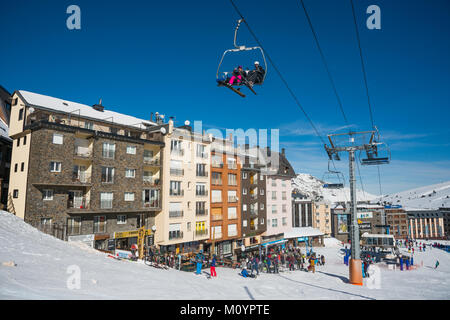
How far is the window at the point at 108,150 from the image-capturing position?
30.8 meters

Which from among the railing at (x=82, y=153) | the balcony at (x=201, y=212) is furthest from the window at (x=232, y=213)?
the railing at (x=82, y=153)

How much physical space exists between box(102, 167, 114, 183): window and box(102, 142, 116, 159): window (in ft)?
4.16

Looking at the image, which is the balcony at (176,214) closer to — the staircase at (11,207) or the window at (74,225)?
the window at (74,225)

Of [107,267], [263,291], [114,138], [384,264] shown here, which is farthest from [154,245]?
[384,264]

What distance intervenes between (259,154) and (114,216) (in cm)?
2974

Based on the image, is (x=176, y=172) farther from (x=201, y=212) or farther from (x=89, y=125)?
(x=89, y=125)

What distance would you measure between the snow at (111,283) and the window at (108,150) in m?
9.54

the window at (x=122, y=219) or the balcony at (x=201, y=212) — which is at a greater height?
the balcony at (x=201, y=212)

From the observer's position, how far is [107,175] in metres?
31.0

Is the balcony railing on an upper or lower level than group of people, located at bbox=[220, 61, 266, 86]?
lower

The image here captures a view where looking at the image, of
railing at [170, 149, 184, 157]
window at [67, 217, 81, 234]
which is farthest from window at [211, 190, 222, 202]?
window at [67, 217, 81, 234]

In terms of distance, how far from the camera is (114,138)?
104ft

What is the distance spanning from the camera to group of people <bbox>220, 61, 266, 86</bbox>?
1373 cm

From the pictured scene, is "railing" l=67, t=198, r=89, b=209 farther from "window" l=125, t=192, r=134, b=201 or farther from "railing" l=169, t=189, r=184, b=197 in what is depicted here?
"railing" l=169, t=189, r=184, b=197
